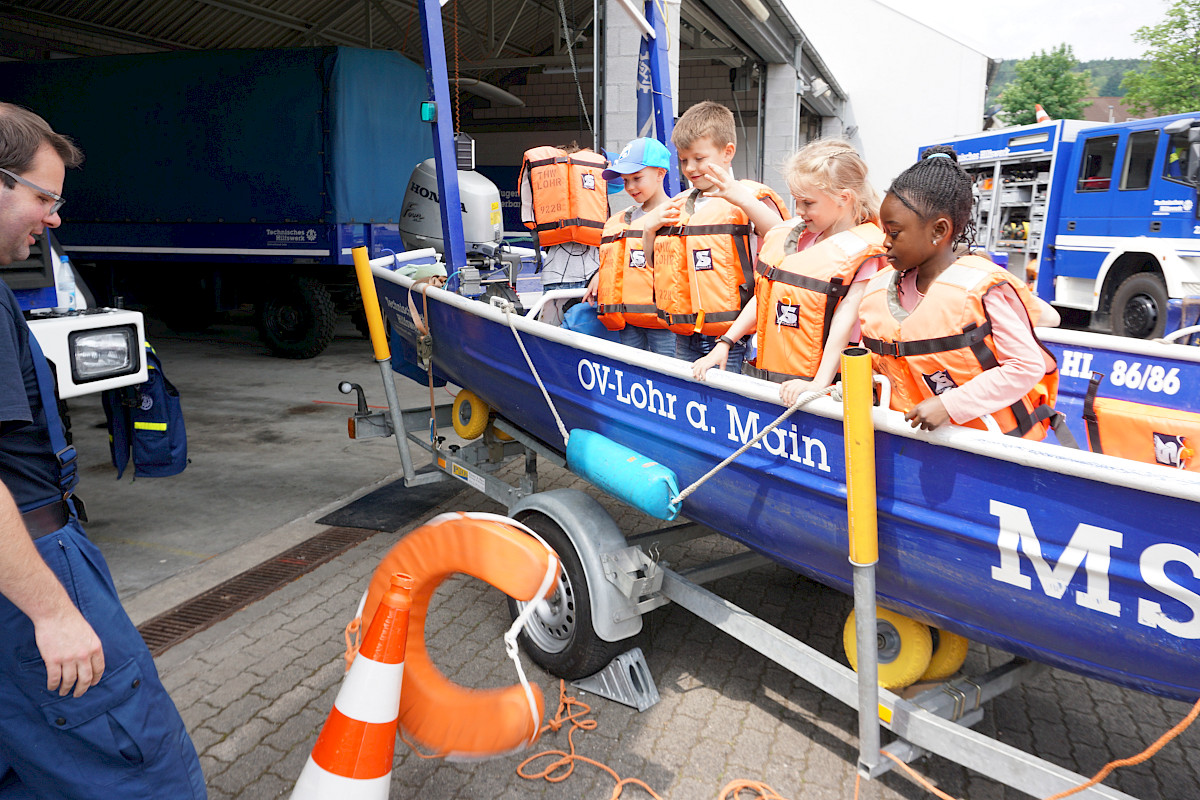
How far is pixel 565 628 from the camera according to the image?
9.86 feet

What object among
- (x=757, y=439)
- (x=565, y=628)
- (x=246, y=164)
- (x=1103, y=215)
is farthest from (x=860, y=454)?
(x=1103, y=215)

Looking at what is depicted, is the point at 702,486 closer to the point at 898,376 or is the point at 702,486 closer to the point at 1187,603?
the point at 898,376

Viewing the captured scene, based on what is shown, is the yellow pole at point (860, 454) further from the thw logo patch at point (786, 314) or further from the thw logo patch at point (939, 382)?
the thw logo patch at point (786, 314)

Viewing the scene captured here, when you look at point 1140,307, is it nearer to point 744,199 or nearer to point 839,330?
point 744,199

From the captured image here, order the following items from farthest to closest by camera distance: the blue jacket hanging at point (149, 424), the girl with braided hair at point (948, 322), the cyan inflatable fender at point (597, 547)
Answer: the blue jacket hanging at point (149, 424), the cyan inflatable fender at point (597, 547), the girl with braided hair at point (948, 322)

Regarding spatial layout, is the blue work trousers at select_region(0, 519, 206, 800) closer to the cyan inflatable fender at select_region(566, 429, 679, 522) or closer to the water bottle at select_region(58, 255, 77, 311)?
Answer: the cyan inflatable fender at select_region(566, 429, 679, 522)

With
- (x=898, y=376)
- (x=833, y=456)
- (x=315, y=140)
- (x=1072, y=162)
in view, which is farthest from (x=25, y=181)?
(x=1072, y=162)

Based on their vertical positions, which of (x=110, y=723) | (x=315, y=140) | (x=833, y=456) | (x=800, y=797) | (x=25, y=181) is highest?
(x=315, y=140)

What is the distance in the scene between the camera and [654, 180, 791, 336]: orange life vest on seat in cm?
298

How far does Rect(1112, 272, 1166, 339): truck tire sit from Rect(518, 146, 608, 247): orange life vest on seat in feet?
25.9

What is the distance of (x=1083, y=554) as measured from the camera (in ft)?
5.70

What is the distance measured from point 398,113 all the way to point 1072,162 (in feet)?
29.2

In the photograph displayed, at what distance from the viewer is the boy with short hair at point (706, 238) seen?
2.98m

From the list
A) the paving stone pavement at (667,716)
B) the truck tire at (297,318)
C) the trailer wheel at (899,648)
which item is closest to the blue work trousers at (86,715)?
the paving stone pavement at (667,716)
